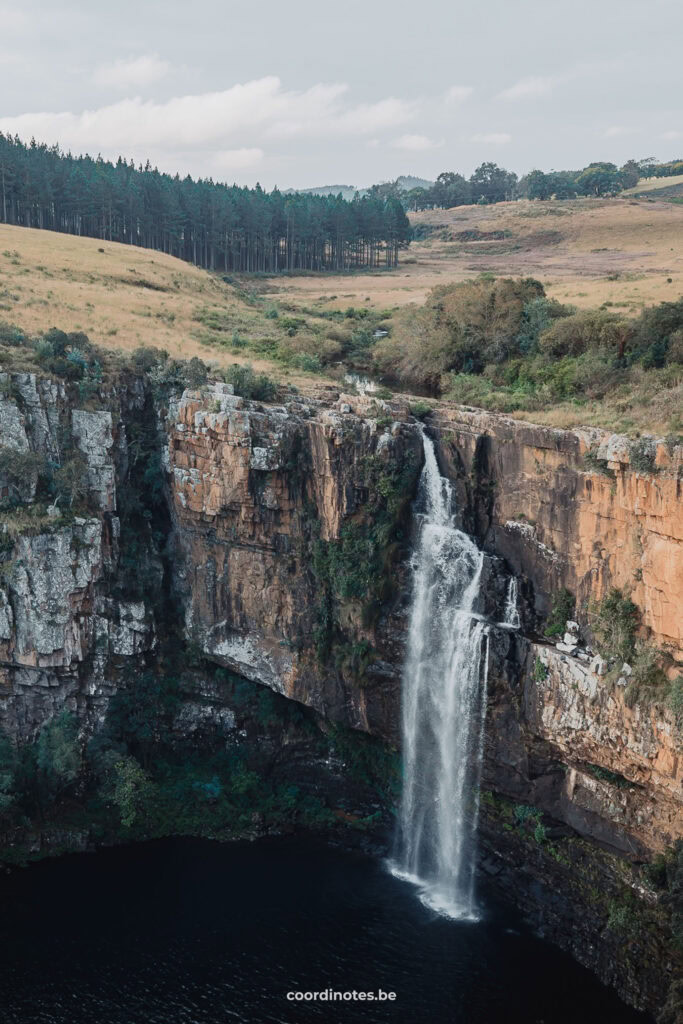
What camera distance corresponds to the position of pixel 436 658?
117 feet

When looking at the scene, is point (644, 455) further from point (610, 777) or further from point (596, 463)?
point (610, 777)

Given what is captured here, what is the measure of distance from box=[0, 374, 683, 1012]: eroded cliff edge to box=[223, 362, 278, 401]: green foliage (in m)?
1.21

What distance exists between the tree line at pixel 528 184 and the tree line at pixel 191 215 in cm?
3957

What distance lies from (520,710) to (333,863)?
10.6m

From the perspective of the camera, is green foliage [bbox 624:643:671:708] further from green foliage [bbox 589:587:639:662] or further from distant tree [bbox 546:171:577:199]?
distant tree [bbox 546:171:577:199]

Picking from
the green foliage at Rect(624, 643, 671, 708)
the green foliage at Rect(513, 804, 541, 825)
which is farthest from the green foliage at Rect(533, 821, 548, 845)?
the green foliage at Rect(624, 643, 671, 708)

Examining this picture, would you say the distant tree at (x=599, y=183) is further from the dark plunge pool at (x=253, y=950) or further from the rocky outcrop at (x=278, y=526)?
the dark plunge pool at (x=253, y=950)

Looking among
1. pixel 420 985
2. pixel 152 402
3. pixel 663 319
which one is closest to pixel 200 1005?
pixel 420 985

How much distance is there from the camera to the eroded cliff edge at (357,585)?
1156 inches

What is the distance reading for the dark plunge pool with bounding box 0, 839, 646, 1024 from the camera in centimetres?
2856

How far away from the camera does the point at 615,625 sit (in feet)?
97.5

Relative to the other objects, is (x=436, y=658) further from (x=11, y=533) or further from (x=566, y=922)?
(x=11, y=533)

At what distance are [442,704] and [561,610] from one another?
6852 millimetres

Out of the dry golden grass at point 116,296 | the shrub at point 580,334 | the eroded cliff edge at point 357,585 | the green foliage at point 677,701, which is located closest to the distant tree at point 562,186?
the dry golden grass at point 116,296
